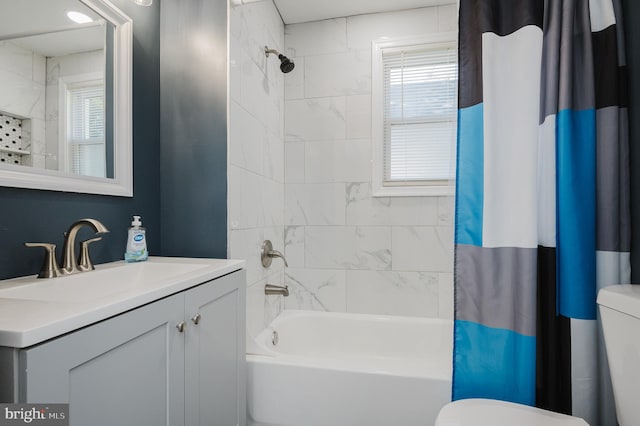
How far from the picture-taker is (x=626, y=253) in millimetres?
1169

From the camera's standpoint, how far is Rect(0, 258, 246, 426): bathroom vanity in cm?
57

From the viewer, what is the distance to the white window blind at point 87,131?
3.95ft

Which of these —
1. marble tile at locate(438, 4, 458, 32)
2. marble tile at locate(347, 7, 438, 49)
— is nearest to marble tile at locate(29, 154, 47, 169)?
marble tile at locate(347, 7, 438, 49)

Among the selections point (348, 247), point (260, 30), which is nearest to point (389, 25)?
point (260, 30)

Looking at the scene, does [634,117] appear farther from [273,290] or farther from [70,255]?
[70,255]

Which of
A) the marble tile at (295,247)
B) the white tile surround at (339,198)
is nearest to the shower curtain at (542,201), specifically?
the white tile surround at (339,198)

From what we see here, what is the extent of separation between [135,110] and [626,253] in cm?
202

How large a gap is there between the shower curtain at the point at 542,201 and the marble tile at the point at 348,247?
98 centimetres

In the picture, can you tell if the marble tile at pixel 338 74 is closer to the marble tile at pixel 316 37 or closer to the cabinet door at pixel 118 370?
the marble tile at pixel 316 37

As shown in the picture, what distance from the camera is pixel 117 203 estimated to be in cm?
138

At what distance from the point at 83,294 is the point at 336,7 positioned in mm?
2208

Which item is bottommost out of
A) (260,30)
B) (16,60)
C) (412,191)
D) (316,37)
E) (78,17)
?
(412,191)

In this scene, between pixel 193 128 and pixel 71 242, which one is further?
pixel 193 128

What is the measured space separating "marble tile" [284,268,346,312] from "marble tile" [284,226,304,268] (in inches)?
2.3
